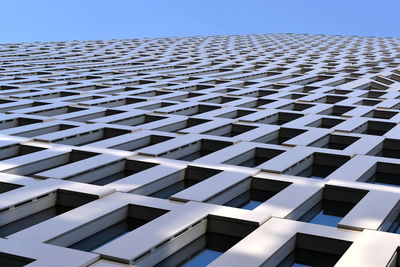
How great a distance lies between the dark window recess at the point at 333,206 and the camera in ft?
33.8

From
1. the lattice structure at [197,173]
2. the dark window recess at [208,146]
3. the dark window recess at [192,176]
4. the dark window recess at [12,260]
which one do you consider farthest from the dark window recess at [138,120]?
the dark window recess at [12,260]

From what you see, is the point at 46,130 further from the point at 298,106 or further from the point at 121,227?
the point at 298,106

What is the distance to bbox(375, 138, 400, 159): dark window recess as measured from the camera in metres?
14.9

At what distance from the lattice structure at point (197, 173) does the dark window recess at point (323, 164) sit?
0.10 ft

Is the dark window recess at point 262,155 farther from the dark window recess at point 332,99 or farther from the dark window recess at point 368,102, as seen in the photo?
the dark window recess at point 332,99

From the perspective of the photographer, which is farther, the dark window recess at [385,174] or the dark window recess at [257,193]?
the dark window recess at [385,174]

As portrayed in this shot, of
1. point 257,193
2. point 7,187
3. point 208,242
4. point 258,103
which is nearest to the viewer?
point 208,242

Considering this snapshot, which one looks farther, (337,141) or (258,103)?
(258,103)

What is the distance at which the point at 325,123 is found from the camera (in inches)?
712

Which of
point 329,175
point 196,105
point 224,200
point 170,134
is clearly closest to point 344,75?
point 196,105

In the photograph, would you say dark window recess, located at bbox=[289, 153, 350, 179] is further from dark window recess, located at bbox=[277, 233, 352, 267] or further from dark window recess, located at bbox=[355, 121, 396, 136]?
dark window recess, located at bbox=[277, 233, 352, 267]

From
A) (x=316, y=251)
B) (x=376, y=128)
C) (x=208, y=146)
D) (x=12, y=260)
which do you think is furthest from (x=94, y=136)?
(x=316, y=251)

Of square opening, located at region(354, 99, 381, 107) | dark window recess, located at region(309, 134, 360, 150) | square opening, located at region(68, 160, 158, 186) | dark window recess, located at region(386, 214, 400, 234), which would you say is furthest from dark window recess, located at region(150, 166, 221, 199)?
square opening, located at region(354, 99, 381, 107)

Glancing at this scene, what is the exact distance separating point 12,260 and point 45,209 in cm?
238
